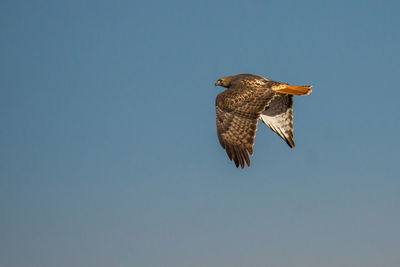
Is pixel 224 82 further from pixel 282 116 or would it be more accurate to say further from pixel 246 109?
pixel 246 109

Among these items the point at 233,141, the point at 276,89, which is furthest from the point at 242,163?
the point at 276,89

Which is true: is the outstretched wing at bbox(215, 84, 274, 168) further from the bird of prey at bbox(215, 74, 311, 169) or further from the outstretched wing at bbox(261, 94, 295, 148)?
the outstretched wing at bbox(261, 94, 295, 148)

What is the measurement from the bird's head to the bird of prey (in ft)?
1.68

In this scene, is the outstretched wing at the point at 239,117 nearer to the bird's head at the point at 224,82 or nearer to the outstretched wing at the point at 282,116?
the outstretched wing at the point at 282,116

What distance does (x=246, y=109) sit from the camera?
19.7m

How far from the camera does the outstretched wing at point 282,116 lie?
21328 millimetres

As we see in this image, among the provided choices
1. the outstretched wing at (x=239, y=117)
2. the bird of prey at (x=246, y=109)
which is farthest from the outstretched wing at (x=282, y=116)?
the outstretched wing at (x=239, y=117)

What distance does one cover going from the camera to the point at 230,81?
70.8 ft

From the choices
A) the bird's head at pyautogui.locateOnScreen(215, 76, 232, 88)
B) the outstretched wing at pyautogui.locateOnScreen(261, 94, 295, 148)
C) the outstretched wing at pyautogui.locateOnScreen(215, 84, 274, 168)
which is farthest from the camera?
the bird's head at pyautogui.locateOnScreen(215, 76, 232, 88)

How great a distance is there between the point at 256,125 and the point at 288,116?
7.70 feet

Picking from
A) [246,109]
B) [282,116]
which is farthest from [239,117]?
[282,116]

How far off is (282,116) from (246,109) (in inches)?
83.8

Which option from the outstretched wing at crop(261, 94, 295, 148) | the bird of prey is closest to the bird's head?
the bird of prey

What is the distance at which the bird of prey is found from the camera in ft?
63.3
